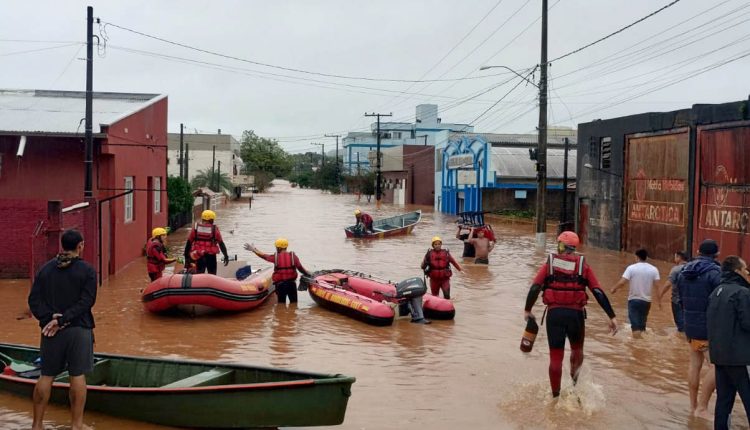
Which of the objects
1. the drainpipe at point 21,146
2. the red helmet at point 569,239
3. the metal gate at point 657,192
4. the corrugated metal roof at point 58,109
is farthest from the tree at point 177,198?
the red helmet at point 569,239

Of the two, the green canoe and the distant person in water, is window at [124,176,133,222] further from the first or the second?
the distant person in water

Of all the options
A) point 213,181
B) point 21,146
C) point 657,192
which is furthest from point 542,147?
point 213,181

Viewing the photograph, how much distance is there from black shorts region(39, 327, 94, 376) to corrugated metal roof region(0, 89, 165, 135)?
12142 millimetres

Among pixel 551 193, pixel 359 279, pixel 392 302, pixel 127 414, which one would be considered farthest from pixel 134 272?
pixel 551 193

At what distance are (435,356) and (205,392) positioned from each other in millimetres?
4870

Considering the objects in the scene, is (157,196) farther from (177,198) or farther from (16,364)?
(16,364)

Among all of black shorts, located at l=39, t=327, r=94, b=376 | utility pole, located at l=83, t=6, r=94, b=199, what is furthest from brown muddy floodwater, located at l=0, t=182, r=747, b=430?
utility pole, located at l=83, t=6, r=94, b=199

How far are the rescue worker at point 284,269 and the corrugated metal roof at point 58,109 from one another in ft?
20.1

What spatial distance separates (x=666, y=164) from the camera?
2398cm

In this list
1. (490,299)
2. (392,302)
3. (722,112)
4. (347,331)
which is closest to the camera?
(347,331)

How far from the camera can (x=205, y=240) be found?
51.0ft

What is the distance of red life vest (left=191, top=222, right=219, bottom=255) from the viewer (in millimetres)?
15531

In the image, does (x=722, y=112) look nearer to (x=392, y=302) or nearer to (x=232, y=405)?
(x=392, y=302)

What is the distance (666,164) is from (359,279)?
510 inches
